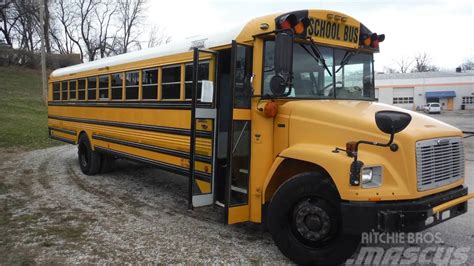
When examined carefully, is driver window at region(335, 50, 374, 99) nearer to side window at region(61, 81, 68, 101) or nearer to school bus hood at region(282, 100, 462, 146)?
school bus hood at region(282, 100, 462, 146)

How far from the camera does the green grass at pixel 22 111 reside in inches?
560

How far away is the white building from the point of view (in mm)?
57219

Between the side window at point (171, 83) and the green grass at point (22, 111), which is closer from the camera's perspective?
the side window at point (171, 83)

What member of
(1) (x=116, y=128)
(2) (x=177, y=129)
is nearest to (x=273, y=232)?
(2) (x=177, y=129)

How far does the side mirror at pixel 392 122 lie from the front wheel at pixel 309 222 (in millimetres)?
690

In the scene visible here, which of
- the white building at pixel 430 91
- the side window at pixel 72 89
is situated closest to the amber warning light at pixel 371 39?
the side window at pixel 72 89

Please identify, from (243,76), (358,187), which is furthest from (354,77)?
(358,187)

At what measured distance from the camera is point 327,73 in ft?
15.1

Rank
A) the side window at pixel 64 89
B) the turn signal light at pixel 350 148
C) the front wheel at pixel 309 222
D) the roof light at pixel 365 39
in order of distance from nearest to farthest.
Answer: the turn signal light at pixel 350 148 → the front wheel at pixel 309 222 → the roof light at pixel 365 39 → the side window at pixel 64 89

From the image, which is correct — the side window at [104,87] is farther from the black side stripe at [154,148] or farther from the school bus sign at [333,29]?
the school bus sign at [333,29]

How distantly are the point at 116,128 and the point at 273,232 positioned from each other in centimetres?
449

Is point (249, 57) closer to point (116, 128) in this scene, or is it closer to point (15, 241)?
point (15, 241)

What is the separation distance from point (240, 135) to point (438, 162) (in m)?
1.94
